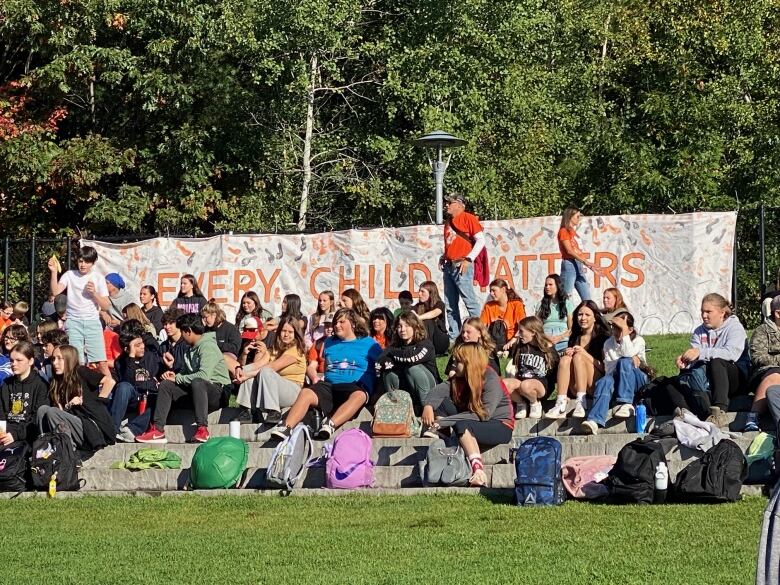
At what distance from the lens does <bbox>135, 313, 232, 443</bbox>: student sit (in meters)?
14.5

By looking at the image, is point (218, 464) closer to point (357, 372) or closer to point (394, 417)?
point (394, 417)

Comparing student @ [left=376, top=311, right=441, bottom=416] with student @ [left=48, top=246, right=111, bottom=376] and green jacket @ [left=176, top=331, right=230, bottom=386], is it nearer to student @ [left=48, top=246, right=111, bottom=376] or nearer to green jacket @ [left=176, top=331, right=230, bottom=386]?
green jacket @ [left=176, top=331, right=230, bottom=386]

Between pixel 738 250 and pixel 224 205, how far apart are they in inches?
481

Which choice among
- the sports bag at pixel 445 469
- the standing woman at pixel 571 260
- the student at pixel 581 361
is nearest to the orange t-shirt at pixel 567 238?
the standing woman at pixel 571 260

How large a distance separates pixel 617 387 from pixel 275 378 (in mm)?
3491

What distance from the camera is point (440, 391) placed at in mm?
13289

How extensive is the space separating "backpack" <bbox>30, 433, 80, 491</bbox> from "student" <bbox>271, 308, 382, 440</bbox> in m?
1.94

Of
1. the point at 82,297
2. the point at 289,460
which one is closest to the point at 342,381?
the point at 289,460

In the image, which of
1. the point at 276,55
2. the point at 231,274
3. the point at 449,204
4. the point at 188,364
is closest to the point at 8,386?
the point at 188,364

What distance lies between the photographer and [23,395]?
46.0 ft

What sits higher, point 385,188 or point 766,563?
point 385,188

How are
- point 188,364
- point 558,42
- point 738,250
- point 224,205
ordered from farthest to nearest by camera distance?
point 558,42, point 224,205, point 738,250, point 188,364

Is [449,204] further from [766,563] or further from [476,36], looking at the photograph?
[766,563]

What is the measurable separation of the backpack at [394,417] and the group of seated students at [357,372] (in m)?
0.24
